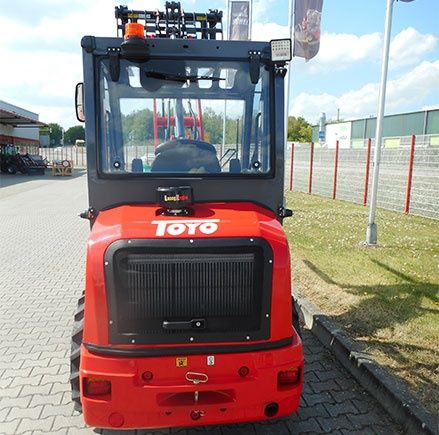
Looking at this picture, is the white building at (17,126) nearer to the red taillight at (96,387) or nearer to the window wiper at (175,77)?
the window wiper at (175,77)

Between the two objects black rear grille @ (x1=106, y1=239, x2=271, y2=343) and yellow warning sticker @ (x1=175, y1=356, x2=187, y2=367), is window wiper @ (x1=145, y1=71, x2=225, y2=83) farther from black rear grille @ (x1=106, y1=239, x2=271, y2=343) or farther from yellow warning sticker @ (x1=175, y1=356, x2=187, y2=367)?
yellow warning sticker @ (x1=175, y1=356, x2=187, y2=367)

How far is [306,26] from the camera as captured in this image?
899 cm

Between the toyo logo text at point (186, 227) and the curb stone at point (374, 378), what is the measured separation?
1970 mm

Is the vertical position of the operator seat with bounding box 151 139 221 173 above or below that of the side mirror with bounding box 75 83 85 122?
below

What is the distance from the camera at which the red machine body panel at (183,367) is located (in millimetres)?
2656

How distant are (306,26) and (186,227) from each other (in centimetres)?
761

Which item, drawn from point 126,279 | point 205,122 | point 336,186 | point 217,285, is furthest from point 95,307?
point 336,186

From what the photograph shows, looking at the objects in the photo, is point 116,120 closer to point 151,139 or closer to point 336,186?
point 151,139

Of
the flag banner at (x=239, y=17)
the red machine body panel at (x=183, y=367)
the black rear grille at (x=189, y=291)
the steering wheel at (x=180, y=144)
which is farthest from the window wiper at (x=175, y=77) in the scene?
the flag banner at (x=239, y=17)

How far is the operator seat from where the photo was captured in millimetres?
3434

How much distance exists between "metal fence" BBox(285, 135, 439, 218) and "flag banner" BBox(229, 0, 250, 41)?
5.73 m

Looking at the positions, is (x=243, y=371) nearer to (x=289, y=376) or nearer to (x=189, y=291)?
(x=289, y=376)

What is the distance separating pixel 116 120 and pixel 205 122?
72cm

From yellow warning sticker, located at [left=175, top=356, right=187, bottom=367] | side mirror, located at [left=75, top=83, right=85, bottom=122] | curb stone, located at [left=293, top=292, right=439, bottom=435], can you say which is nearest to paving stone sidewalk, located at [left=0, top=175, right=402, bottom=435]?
curb stone, located at [left=293, top=292, right=439, bottom=435]
